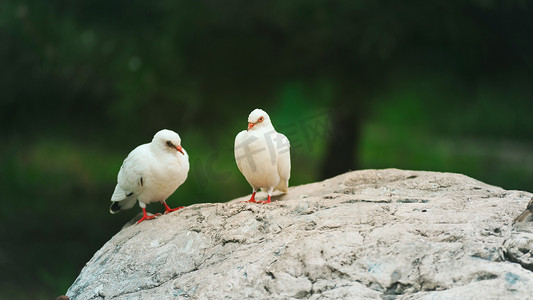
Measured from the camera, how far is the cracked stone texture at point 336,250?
3.28m

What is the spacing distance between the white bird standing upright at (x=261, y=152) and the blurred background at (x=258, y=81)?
1.47 meters

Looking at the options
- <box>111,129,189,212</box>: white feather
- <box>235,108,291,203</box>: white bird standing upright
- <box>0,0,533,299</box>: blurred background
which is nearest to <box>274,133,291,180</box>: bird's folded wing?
<box>235,108,291,203</box>: white bird standing upright

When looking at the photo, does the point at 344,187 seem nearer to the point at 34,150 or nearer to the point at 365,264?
the point at 365,264

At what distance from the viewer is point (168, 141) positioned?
4.79m

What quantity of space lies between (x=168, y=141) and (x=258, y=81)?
84.8 inches

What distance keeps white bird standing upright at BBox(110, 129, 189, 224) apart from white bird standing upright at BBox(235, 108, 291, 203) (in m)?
0.51

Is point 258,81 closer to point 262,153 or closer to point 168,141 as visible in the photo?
point 262,153

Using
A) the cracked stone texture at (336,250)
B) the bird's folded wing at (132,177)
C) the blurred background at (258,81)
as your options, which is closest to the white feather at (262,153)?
the cracked stone texture at (336,250)

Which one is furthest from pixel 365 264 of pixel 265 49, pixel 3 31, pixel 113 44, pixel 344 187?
pixel 3 31

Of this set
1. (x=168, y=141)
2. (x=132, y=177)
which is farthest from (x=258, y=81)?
(x=132, y=177)

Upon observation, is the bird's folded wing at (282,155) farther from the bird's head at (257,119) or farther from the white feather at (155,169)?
the white feather at (155,169)

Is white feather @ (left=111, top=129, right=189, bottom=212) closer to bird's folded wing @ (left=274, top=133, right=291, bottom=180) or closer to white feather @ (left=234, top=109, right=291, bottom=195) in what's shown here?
white feather @ (left=234, top=109, right=291, bottom=195)

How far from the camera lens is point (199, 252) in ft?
13.7

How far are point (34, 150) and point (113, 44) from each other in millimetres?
2460
